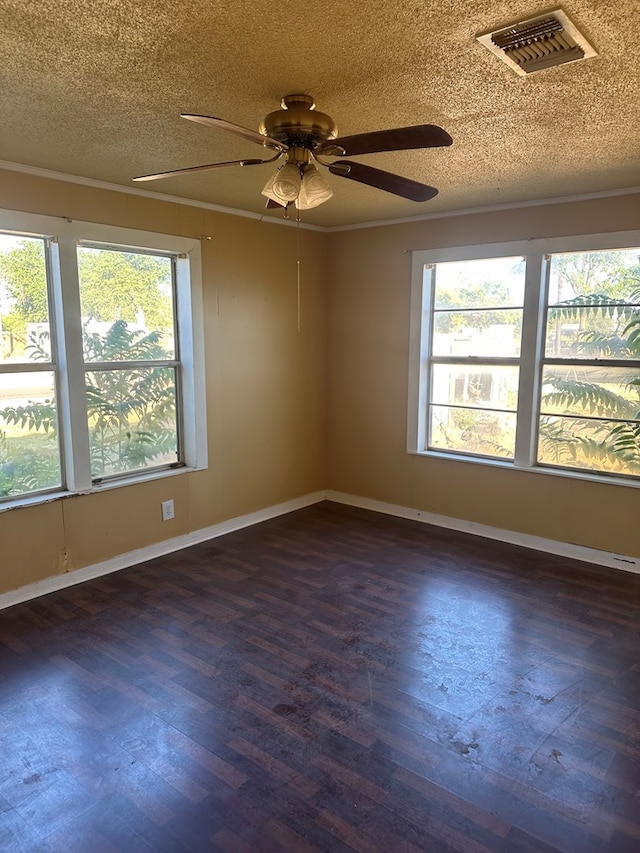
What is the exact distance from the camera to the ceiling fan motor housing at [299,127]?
1.93 m

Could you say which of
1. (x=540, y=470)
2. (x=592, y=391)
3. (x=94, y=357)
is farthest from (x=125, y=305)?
(x=592, y=391)

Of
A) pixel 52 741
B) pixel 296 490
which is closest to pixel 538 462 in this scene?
pixel 296 490

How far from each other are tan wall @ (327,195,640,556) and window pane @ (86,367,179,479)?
1.71 meters

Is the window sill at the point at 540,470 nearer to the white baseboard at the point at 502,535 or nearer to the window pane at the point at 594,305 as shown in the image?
the white baseboard at the point at 502,535

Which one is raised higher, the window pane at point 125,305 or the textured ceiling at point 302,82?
the textured ceiling at point 302,82

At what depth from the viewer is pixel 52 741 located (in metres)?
2.15

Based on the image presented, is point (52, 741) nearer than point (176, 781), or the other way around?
point (176, 781)

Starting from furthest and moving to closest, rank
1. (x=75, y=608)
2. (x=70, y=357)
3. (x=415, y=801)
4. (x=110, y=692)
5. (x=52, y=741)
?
(x=70, y=357)
(x=75, y=608)
(x=110, y=692)
(x=52, y=741)
(x=415, y=801)

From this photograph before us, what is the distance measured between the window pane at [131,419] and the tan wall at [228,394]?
0.20m

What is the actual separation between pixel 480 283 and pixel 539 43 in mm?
2608

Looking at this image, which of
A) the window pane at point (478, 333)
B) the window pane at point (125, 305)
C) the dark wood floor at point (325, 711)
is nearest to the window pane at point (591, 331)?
the window pane at point (478, 333)

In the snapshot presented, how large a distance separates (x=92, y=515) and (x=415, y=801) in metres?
2.59

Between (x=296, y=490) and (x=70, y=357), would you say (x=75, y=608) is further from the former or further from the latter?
(x=296, y=490)

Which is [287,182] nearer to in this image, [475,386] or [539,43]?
[539,43]
